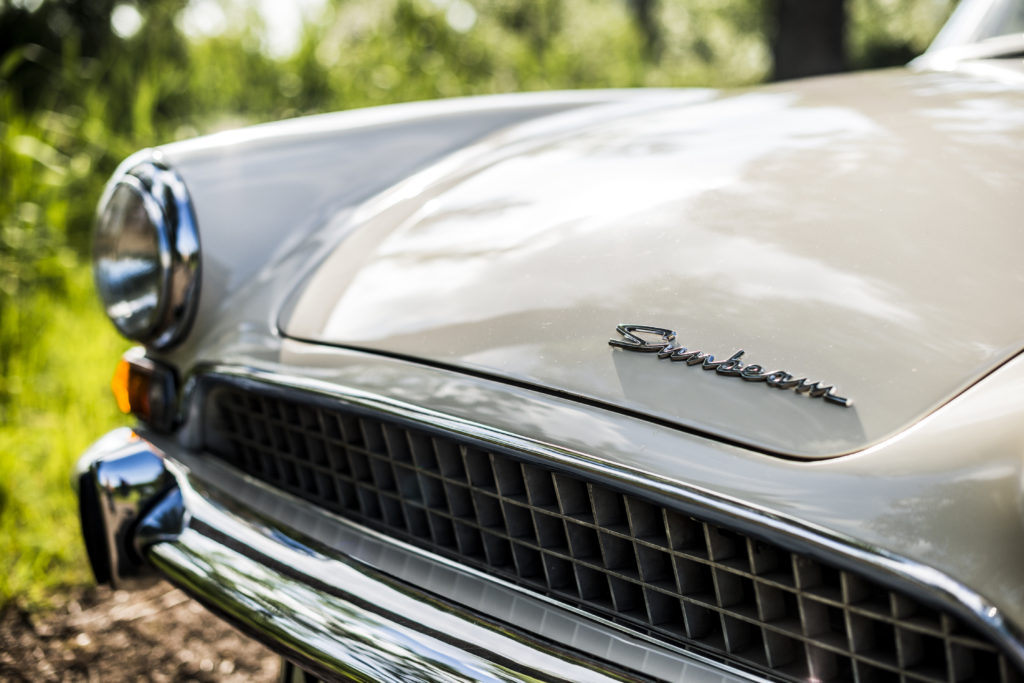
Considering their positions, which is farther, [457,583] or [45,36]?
[45,36]

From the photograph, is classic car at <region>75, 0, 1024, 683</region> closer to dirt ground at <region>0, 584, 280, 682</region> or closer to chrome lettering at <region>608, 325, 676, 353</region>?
chrome lettering at <region>608, 325, 676, 353</region>

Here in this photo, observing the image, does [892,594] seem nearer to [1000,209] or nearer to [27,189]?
[1000,209]

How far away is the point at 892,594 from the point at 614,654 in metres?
0.29

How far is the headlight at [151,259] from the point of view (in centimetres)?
151

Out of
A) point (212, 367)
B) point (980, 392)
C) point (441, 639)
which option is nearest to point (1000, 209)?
point (980, 392)

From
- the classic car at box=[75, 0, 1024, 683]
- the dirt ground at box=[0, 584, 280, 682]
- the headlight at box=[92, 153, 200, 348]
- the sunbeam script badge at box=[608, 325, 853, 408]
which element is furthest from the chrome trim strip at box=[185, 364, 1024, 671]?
the dirt ground at box=[0, 584, 280, 682]

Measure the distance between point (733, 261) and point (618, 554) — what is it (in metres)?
0.36

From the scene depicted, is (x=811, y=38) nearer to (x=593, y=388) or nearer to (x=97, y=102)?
(x=97, y=102)

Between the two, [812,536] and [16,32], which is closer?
[812,536]

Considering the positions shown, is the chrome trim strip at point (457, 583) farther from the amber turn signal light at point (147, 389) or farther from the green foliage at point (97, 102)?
A: the green foliage at point (97, 102)

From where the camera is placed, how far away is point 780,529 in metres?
0.84

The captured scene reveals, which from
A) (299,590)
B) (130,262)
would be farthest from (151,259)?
(299,590)

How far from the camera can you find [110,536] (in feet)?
4.85

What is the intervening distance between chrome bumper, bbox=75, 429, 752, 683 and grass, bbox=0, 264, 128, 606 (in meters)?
0.68
